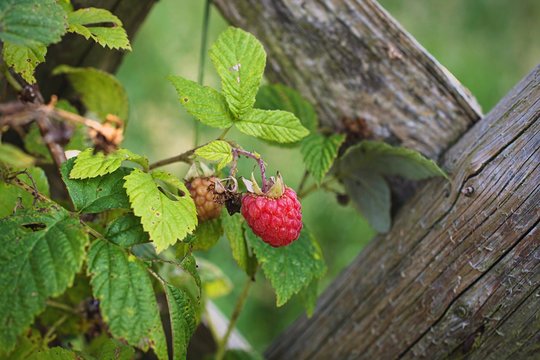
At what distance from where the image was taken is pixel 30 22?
2.57ft

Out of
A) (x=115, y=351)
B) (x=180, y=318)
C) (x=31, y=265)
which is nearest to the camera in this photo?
(x=31, y=265)

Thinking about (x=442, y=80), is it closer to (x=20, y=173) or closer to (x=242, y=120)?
(x=242, y=120)

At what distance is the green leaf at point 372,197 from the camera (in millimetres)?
1243

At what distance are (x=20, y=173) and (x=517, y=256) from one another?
2.48ft

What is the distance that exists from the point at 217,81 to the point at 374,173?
1787mm

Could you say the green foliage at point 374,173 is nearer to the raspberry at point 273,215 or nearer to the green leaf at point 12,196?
the raspberry at point 273,215

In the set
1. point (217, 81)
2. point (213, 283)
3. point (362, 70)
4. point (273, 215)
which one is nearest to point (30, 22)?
point (273, 215)

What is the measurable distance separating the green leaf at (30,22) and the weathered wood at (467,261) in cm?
68

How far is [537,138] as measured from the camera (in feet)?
3.24

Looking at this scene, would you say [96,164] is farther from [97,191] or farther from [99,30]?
[99,30]

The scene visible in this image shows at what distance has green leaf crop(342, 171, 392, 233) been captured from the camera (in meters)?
1.24

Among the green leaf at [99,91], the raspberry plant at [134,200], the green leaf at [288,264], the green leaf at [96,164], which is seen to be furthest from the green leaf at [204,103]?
the green leaf at [99,91]

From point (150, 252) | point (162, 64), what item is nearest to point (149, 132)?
point (162, 64)

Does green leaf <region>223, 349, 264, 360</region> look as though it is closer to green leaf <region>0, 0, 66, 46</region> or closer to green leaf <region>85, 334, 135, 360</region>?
green leaf <region>85, 334, 135, 360</region>
